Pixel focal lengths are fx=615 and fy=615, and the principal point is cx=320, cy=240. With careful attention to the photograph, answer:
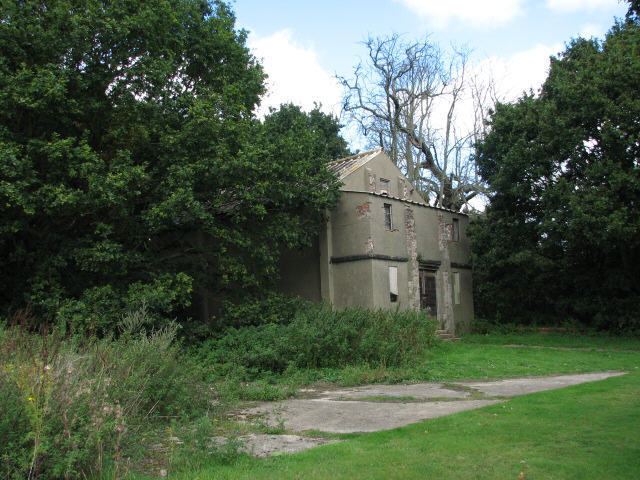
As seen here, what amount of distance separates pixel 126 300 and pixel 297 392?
522 centimetres

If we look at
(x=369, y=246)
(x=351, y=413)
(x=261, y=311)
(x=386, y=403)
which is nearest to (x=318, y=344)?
(x=261, y=311)

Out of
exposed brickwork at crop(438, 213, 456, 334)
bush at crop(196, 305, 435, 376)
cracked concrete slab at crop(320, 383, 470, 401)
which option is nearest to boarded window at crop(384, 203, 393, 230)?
exposed brickwork at crop(438, 213, 456, 334)

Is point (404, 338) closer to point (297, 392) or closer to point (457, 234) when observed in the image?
point (297, 392)

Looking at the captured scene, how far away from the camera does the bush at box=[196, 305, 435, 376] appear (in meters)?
14.3

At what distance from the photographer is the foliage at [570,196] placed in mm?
20703

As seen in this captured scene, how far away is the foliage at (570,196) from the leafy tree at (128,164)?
9.71 metres

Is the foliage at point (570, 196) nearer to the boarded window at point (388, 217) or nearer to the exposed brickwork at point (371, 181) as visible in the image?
the exposed brickwork at point (371, 181)

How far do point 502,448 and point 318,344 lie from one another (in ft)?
27.6

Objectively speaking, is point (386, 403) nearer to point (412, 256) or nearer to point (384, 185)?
point (412, 256)

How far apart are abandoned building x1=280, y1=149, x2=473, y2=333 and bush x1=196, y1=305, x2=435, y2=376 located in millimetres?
4440

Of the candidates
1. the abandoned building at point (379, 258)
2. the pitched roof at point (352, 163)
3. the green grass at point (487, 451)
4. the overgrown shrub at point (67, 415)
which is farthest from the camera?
the pitched roof at point (352, 163)

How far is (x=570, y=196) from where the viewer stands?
21.2m

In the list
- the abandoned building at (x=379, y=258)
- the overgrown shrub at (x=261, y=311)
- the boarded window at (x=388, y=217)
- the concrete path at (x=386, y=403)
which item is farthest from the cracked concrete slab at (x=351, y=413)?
the boarded window at (x=388, y=217)

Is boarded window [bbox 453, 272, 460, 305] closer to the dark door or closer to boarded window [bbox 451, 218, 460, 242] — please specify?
Answer: boarded window [bbox 451, 218, 460, 242]
